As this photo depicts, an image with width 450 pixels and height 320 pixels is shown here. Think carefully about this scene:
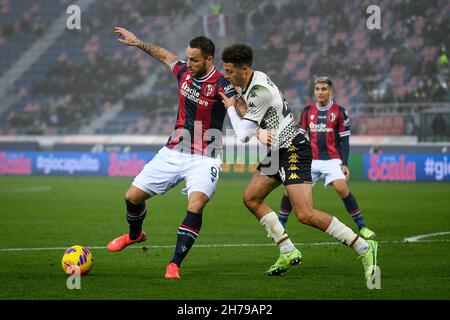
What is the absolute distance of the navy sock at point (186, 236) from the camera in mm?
9062

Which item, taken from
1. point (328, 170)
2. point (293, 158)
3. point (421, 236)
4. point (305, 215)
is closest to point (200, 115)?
point (293, 158)

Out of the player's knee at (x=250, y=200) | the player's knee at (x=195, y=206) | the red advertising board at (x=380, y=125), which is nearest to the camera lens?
the player's knee at (x=195, y=206)

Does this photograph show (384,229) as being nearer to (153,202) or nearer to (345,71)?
(153,202)

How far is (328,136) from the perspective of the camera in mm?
14172

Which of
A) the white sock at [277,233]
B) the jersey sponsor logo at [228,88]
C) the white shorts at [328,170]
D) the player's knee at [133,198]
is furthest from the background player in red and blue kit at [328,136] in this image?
the jersey sponsor logo at [228,88]

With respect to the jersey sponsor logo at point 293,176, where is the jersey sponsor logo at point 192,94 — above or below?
above

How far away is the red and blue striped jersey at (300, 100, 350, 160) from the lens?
1409cm

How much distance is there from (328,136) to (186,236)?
5.54 m

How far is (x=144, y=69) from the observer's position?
4184 centimetres

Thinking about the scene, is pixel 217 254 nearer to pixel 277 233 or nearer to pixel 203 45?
pixel 277 233

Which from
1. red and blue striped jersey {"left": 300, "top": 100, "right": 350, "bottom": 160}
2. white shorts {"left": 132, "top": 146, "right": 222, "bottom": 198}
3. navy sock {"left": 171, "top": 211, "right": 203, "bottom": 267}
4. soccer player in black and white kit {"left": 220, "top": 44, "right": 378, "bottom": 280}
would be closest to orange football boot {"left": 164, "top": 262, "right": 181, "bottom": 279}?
navy sock {"left": 171, "top": 211, "right": 203, "bottom": 267}

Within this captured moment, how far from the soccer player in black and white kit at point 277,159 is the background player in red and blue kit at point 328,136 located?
449 cm

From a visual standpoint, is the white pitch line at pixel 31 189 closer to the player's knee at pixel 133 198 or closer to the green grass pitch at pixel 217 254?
the green grass pitch at pixel 217 254
